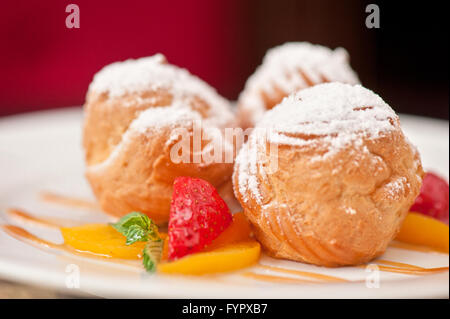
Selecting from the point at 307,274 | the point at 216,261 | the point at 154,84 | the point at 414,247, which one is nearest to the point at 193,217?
the point at 216,261

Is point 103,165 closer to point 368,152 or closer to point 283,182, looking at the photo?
point 283,182

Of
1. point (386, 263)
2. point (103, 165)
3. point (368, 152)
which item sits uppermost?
point (368, 152)

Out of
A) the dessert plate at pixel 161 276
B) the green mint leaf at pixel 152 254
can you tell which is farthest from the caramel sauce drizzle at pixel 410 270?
the green mint leaf at pixel 152 254

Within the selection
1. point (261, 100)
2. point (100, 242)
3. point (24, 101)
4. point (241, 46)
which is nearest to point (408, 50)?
point (241, 46)

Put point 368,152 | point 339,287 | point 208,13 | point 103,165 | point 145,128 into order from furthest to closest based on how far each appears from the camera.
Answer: point 208,13 → point 103,165 → point 145,128 → point 368,152 → point 339,287

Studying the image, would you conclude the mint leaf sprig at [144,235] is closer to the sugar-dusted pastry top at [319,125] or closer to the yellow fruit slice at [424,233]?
the sugar-dusted pastry top at [319,125]

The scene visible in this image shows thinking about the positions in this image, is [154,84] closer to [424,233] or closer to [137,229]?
[137,229]

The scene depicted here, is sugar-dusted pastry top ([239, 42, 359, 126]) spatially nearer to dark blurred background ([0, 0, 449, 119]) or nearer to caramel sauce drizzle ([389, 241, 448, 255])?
caramel sauce drizzle ([389, 241, 448, 255])
